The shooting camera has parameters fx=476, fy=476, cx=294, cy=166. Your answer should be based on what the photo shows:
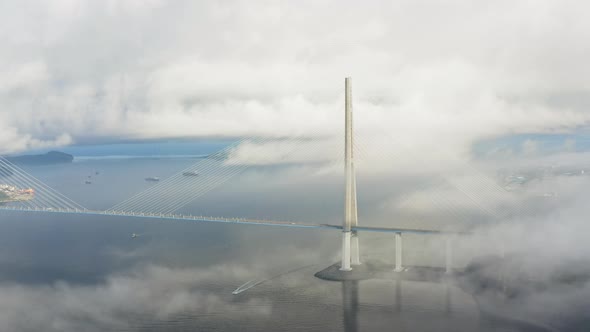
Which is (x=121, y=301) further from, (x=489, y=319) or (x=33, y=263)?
(x=489, y=319)

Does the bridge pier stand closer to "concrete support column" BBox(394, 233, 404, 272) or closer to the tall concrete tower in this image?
"concrete support column" BBox(394, 233, 404, 272)

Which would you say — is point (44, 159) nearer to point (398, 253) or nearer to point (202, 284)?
point (202, 284)

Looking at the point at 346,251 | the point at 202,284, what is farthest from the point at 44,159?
the point at 346,251

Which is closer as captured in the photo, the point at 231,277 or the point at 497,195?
the point at 231,277

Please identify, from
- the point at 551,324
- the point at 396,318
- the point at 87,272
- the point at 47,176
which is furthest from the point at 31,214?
the point at 551,324

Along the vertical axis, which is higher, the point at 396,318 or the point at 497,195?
the point at 497,195

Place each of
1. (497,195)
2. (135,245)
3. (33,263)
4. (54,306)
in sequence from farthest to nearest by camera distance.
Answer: (497,195) → (135,245) → (33,263) → (54,306)
